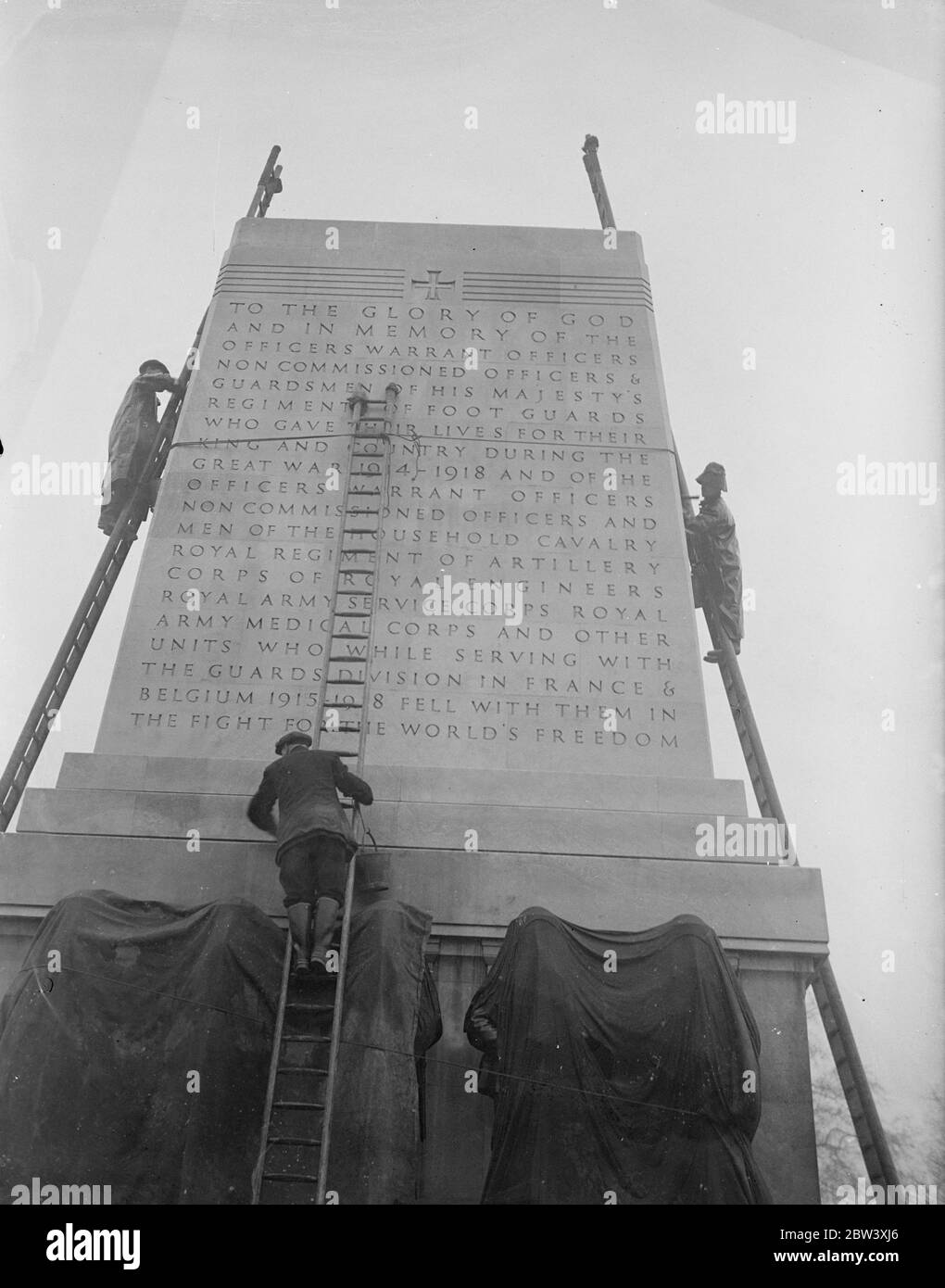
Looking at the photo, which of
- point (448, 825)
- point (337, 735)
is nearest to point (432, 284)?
point (337, 735)

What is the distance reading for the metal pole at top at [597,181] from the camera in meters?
17.1

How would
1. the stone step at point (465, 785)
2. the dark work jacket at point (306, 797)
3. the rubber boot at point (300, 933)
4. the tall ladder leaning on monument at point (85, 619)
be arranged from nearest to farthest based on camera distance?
the rubber boot at point (300, 933)
the dark work jacket at point (306, 797)
the stone step at point (465, 785)
the tall ladder leaning on monument at point (85, 619)

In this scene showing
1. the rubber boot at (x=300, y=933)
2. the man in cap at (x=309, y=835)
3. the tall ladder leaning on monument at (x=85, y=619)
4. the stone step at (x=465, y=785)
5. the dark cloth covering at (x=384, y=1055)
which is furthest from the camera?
the tall ladder leaning on monument at (x=85, y=619)

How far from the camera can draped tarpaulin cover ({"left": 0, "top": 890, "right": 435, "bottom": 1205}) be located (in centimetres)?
849

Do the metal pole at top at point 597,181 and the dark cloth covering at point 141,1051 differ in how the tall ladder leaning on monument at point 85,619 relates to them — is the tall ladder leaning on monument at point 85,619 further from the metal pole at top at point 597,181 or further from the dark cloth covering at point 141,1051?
the metal pole at top at point 597,181

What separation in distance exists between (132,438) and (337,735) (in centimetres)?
459

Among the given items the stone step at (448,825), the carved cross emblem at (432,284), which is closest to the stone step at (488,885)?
the stone step at (448,825)

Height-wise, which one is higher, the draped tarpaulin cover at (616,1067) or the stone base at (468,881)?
the stone base at (468,881)

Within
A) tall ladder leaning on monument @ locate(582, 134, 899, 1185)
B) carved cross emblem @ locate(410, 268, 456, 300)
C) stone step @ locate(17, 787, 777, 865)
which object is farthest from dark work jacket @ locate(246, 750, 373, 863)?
carved cross emblem @ locate(410, 268, 456, 300)

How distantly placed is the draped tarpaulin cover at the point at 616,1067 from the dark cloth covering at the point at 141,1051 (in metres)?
1.49

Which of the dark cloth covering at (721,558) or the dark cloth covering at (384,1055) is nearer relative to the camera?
the dark cloth covering at (384,1055)
